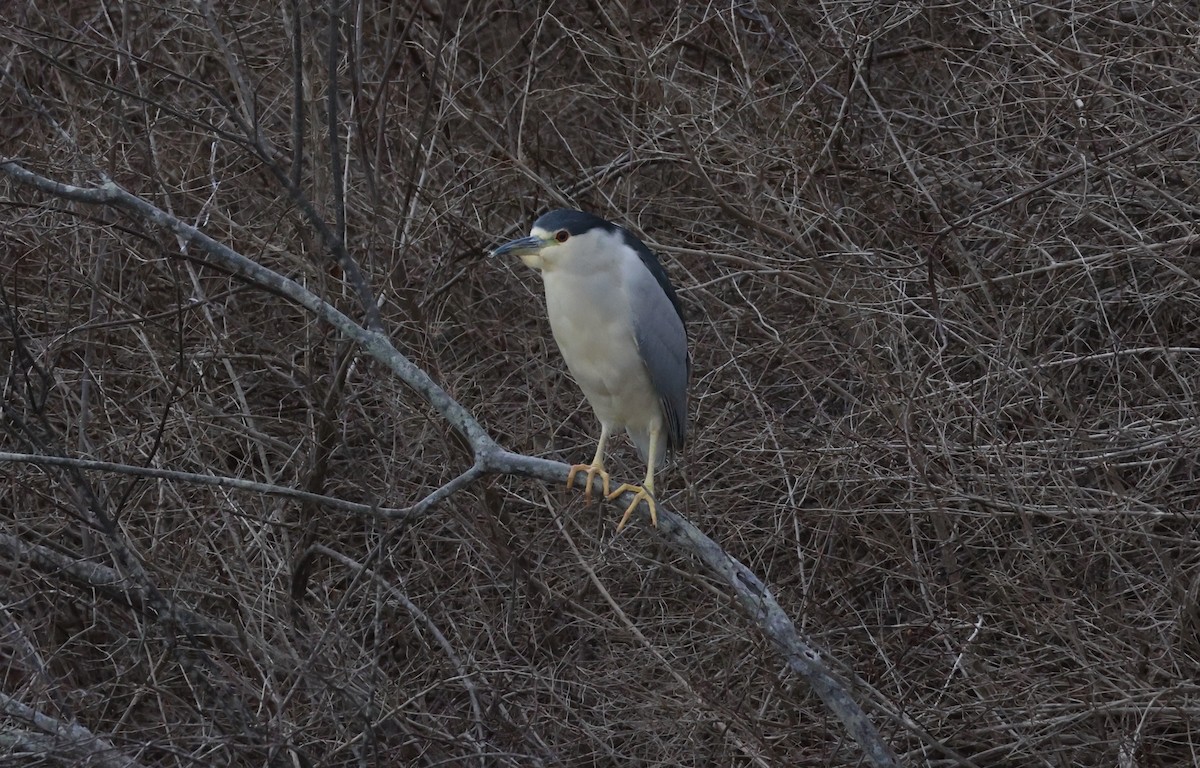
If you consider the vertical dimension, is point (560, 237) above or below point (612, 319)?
above

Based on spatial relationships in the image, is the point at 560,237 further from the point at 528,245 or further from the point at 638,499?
the point at 638,499

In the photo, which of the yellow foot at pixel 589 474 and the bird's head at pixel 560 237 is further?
the bird's head at pixel 560 237

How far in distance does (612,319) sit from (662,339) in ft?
0.67

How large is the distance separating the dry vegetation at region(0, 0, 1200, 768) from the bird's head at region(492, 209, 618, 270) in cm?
68

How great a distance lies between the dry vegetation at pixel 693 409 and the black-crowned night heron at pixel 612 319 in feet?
1.33

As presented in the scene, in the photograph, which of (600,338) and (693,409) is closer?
(600,338)

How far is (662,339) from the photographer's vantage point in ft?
14.1

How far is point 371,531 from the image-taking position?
5.20 meters

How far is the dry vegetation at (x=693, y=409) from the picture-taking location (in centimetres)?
432

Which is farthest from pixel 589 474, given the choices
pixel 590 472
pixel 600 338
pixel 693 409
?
pixel 693 409

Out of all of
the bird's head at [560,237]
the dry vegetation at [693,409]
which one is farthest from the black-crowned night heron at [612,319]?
the dry vegetation at [693,409]

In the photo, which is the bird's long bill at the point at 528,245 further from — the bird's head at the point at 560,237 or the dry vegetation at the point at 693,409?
the dry vegetation at the point at 693,409

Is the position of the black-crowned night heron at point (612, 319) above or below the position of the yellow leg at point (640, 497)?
above

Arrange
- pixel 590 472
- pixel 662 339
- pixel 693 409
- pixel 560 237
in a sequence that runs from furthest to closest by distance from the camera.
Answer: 1. pixel 693 409
2. pixel 662 339
3. pixel 560 237
4. pixel 590 472
